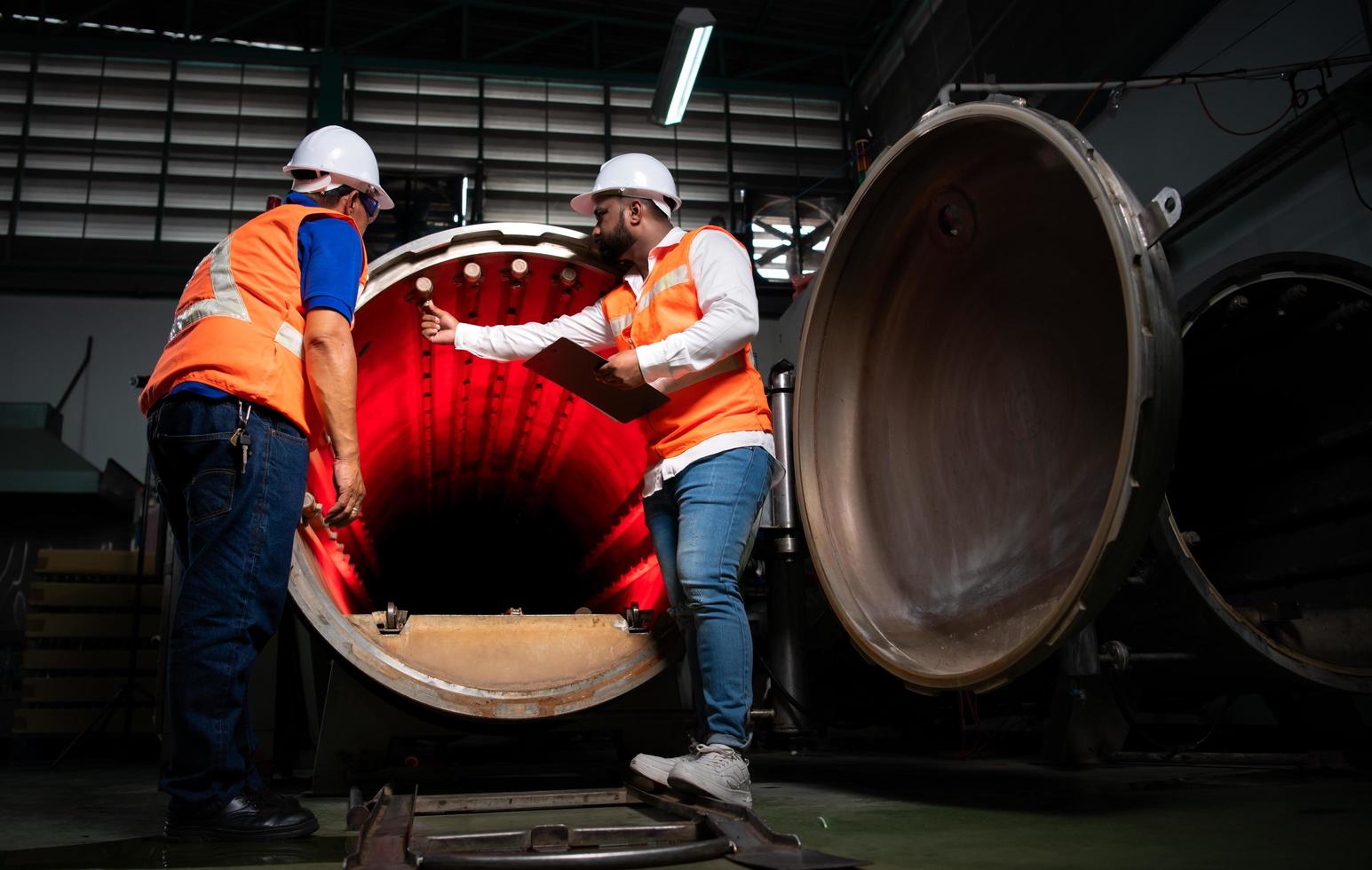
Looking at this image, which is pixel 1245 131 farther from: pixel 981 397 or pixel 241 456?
pixel 241 456

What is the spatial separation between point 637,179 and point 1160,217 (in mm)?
1532

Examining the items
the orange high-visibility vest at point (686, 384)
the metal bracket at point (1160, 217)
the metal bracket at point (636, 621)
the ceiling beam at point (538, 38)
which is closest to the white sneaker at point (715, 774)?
the metal bracket at point (636, 621)

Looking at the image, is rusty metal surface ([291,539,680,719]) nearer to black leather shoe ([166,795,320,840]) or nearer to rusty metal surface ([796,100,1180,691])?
black leather shoe ([166,795,320,840])

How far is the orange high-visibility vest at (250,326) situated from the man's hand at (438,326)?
2.02 ft

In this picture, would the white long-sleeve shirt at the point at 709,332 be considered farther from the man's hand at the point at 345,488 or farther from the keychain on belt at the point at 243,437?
the keychain on belt at the point at 243,437

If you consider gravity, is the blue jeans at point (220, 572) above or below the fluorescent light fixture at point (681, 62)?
below

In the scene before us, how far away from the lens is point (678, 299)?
2.55m

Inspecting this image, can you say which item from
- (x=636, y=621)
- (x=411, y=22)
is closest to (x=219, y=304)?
(x=636, y=621)

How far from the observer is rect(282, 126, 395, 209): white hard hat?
2418 millimetres

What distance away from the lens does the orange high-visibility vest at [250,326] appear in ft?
6.53

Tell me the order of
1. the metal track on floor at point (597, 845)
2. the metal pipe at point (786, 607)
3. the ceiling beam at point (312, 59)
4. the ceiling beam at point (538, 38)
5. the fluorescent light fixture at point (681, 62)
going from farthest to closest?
the ceiling beam at point (538, 38)
the ceiling beam at point (312, 59)
the fluorescent light fixture at point (681, 62)
the metal pipe at point (786, 607)
the metal track on floor at point (597, 845)

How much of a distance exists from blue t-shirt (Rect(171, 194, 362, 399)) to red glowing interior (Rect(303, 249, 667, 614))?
0.43 meters

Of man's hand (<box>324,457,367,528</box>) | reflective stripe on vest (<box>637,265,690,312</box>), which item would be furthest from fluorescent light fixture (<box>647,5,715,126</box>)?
man's hand (<box>324,457,367,528</box>)

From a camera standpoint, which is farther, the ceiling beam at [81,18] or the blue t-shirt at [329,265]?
the ceiling beam at [81,18]
